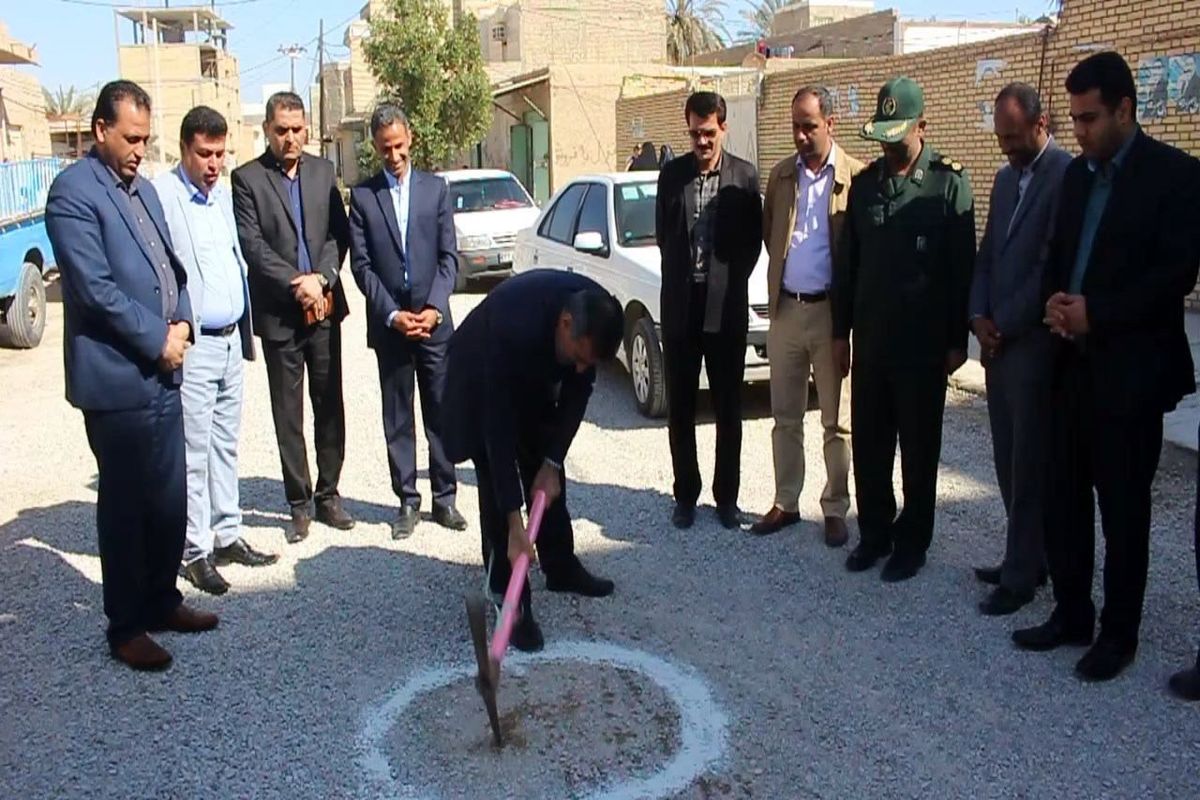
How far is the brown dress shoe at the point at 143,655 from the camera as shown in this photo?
427 cm

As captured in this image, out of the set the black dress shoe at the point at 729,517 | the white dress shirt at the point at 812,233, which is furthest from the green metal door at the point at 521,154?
the white dress shirt at the point at 812,233

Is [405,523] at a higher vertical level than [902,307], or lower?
lower

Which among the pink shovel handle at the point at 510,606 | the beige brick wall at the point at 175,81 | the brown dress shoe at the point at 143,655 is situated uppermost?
the beige brick wall at the point at 175,81

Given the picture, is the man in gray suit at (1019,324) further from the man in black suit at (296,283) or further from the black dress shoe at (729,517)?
the man in black suit at (296,283)

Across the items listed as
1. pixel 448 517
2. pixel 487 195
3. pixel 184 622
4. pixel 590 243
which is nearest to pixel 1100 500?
→ pixel 448 517

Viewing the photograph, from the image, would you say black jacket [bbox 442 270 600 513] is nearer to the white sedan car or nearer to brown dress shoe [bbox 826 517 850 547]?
brown dress shoe [bbox 826 517 850 547]

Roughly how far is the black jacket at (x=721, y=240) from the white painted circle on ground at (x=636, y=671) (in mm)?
1921

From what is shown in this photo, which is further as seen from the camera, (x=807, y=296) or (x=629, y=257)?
(x=629, y=257)

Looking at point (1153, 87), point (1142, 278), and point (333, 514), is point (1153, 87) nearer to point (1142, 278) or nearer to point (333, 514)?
point (1142, 278)

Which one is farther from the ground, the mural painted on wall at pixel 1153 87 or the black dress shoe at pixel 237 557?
the mural painted on wall at pixel 1153 87

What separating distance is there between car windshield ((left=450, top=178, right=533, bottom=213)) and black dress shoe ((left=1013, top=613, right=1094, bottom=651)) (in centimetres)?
1292

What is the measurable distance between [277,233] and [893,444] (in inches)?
124

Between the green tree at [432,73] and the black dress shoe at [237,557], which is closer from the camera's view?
the black dress shoe at [237,557]

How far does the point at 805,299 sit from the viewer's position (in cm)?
544
